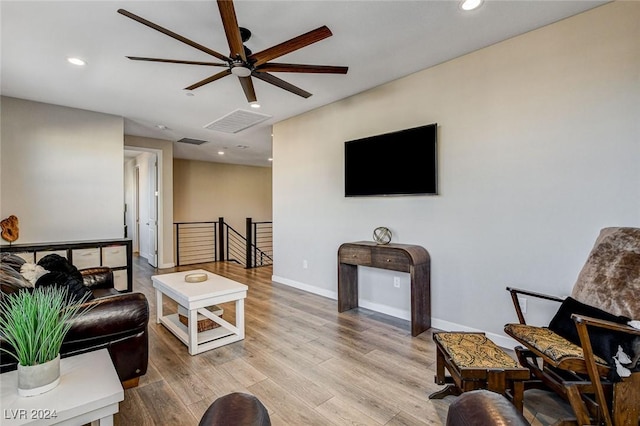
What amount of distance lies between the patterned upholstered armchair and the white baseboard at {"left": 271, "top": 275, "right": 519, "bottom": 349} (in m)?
0.66

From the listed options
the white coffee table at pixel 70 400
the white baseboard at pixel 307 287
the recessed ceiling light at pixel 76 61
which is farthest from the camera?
the white baseboard at pixel 307 287

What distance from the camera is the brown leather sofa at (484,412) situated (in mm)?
679

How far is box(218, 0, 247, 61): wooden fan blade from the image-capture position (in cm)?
164

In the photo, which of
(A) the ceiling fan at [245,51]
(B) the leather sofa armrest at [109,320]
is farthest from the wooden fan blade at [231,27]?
(B) the leather sofa armrest at [109,320]

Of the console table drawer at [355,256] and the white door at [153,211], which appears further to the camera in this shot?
the white door at [153,211]

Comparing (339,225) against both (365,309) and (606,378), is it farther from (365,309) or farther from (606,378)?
(606,378)

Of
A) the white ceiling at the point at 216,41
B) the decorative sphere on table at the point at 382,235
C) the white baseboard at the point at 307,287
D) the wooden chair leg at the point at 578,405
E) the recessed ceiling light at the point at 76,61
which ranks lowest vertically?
the white baseboard at the point at 307,287

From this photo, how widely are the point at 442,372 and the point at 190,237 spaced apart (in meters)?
7.44

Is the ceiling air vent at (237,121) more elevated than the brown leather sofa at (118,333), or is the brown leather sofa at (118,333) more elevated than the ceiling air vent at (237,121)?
the ceiling air vent at (237,121)

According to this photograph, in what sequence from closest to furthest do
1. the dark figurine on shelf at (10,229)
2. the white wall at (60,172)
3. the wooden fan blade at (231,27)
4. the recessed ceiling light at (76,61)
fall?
the wooden fan blade at (231,27) → the recessed ceiling light at (76,61) → the dark figurine on shelf at (10,229) → the white wall at (60,172)

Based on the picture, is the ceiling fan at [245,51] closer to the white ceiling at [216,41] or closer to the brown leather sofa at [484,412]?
the white ceiling at [216,41]

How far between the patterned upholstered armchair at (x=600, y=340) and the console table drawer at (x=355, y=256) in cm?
150

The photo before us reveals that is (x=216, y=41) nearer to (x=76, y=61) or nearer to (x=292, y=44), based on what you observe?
(x=292, y=44)

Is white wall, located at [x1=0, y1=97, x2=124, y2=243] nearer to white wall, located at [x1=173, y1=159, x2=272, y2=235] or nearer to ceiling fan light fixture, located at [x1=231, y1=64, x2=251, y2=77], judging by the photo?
ceiling fan light fixture, located at [x1=231, y1=64, x2=251, y2=77]
